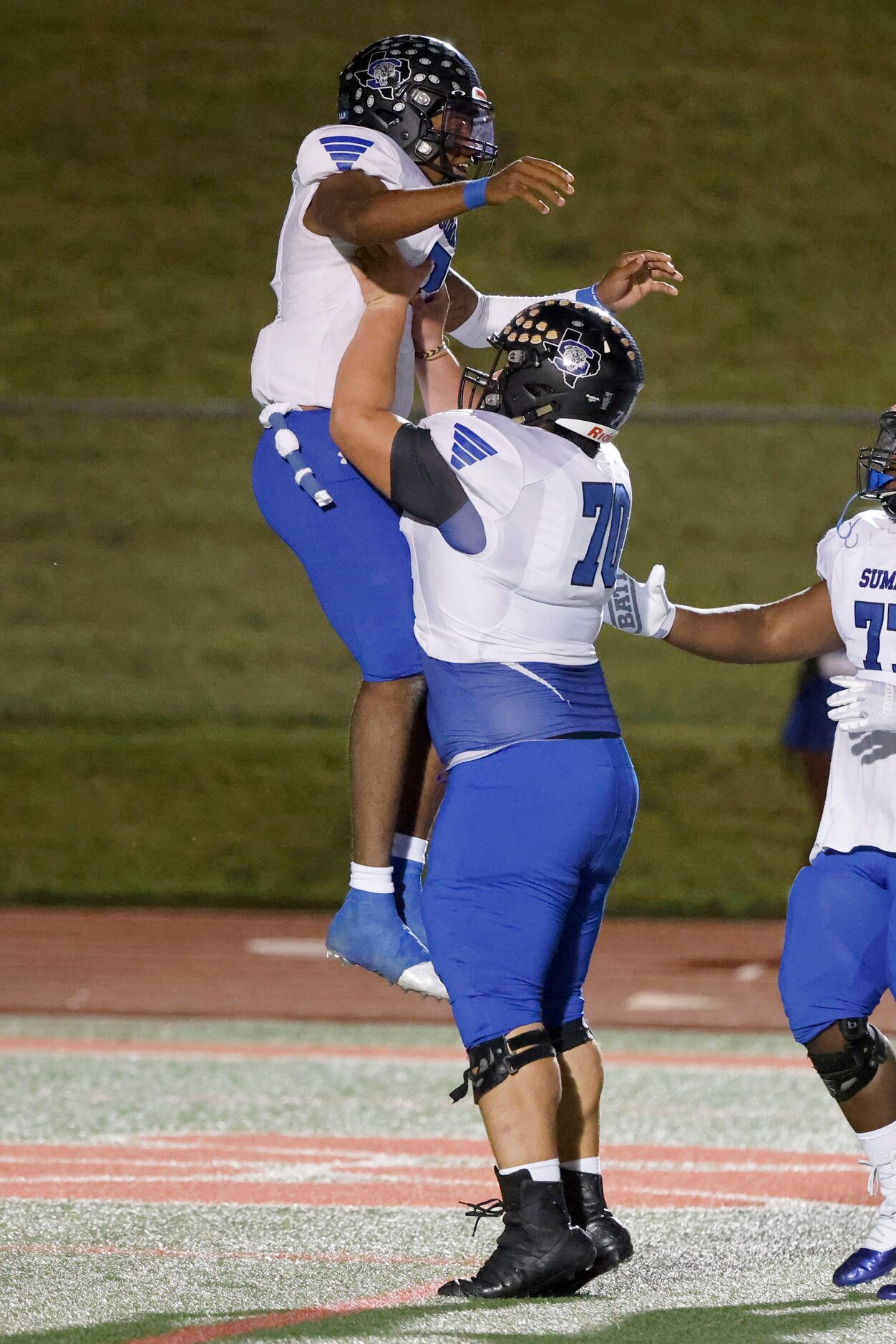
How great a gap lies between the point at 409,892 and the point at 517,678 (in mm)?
595

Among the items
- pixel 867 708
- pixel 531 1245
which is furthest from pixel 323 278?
pixel 531 1245

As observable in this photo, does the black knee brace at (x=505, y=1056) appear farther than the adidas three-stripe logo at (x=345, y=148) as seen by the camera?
No

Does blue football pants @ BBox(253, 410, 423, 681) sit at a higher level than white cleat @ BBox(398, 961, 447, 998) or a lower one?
higher

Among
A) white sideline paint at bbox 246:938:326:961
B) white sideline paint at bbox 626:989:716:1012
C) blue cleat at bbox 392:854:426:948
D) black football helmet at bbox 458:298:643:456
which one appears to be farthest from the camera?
white sideline paint at bbox 246:938:326:961

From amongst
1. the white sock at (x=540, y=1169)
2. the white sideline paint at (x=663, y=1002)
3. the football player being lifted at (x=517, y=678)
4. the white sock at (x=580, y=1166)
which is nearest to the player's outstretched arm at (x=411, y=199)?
the football player being lifted at (x=517, y=678)

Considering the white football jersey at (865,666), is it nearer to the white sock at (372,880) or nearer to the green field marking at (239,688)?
the white sock at (372,880)

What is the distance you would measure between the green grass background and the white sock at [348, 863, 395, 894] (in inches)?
271

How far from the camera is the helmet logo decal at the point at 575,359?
3.31 m

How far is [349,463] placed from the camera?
11.6 feet

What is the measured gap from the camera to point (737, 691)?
11023 millimetres

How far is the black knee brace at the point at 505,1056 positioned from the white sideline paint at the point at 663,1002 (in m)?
4.33

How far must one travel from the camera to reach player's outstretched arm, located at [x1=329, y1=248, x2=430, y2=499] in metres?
3.31

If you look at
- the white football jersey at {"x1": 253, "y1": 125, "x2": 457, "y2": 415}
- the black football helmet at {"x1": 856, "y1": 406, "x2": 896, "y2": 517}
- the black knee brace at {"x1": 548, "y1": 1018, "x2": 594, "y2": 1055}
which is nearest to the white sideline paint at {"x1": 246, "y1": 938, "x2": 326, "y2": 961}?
the black knee brace at {"x1": 548, "y1": 1018, "x2": 594, "y2": 1055}

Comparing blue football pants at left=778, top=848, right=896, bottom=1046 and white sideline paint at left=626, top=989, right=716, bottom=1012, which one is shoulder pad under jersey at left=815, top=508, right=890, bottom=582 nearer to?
blue football pants at left=778, top=848, right=896, bottom=1046
